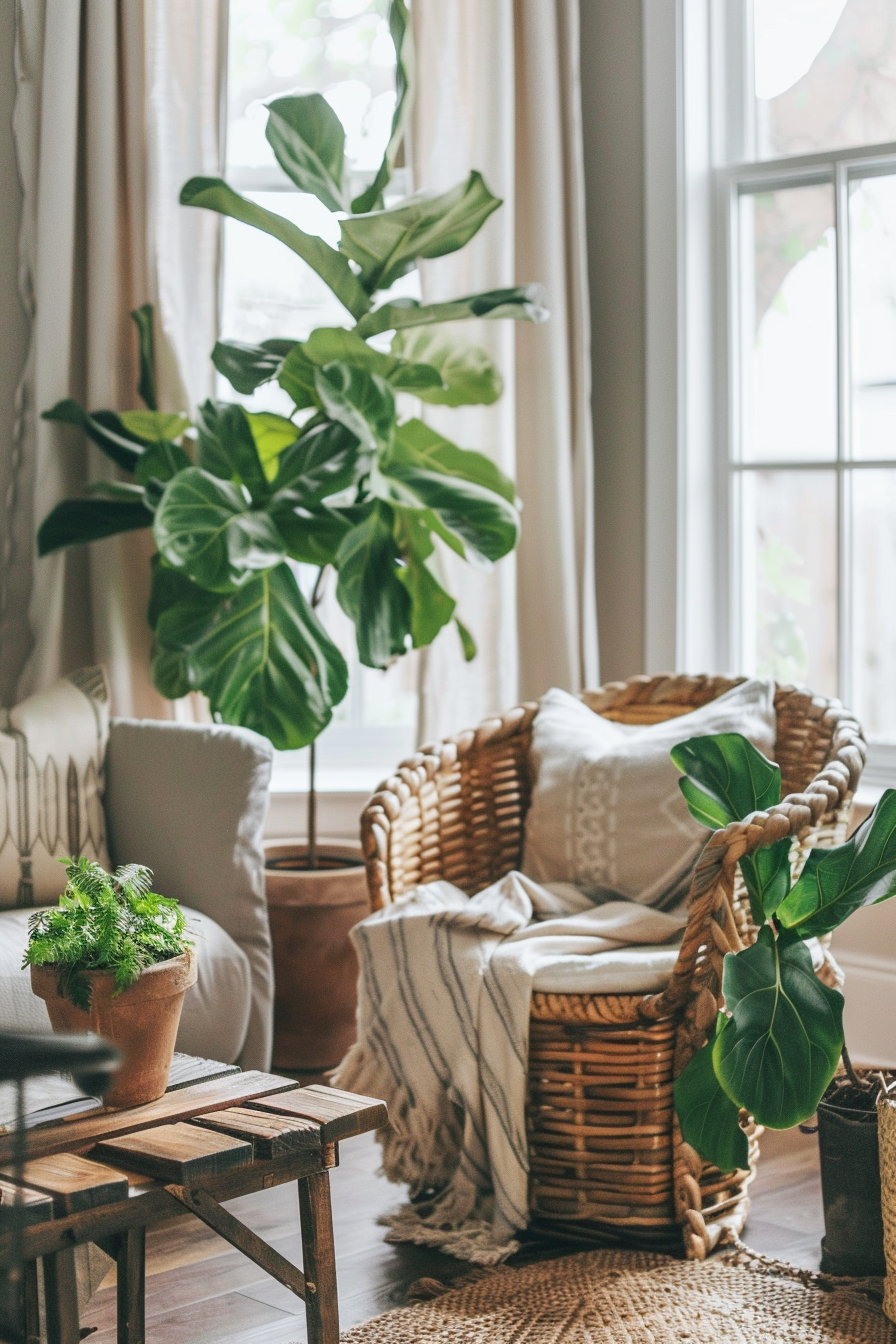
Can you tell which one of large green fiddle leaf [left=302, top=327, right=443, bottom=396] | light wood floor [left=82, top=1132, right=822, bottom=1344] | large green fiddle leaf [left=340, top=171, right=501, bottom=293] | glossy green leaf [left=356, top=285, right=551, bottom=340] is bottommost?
light wood floor [left=82, top=1132, right=822, bottom=1344]

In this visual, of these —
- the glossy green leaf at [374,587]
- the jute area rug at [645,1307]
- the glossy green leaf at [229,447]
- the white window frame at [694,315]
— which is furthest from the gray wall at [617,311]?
the jute area rug at [645,1307]

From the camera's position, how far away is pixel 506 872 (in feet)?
9.02

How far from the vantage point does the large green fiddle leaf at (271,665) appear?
264 cm

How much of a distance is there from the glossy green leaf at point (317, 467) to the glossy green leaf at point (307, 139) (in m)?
0.48

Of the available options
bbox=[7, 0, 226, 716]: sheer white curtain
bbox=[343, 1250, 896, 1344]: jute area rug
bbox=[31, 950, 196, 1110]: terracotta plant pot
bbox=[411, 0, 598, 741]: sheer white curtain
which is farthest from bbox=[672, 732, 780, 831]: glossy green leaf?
bbox=[7, 0, 226, 716]: sheer white curtain

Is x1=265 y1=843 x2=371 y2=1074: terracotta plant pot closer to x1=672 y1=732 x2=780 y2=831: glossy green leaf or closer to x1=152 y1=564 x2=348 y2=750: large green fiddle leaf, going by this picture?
x1=152 y1=564 x2=348 y2=750: large green fiddle leaf

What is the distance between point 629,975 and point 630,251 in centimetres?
196

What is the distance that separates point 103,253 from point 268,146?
61cm

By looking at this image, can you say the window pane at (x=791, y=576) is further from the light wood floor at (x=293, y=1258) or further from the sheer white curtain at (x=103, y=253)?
the sheer white curtain at (x=103, y=253)

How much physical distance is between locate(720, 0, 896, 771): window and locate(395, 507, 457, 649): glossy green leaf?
815 mm

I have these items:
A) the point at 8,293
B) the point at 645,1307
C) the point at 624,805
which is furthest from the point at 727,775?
the point at 8,293

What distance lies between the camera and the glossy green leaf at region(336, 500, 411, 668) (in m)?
2.76

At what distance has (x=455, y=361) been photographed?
302 centimetres

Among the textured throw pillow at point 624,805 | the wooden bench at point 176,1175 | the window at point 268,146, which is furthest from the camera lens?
the window at point 268,146
